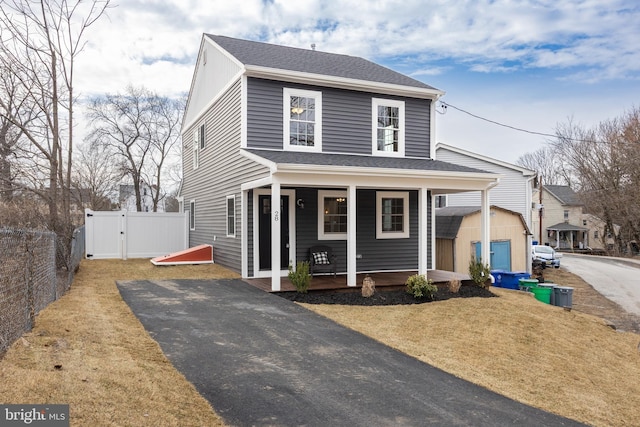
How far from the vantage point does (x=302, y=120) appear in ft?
38.2

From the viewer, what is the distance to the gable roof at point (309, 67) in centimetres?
1127

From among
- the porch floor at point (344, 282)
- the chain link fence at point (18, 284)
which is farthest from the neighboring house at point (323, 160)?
the chain link fence at point (18, 284)

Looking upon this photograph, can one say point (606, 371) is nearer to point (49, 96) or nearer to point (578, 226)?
point (49, 96)

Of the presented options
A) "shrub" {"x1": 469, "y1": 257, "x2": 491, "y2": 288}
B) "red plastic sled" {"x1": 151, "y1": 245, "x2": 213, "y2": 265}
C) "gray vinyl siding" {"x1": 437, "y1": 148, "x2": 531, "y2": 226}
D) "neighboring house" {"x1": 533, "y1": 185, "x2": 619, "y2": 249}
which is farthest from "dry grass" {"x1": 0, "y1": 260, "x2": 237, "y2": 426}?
"neighboring house" {"x1": 533, "y1": 185, "x2": 619, "y2": 249}

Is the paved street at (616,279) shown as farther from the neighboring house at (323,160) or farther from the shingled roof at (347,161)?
the shingled roof at (347,161)

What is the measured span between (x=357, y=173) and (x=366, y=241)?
3400 mm

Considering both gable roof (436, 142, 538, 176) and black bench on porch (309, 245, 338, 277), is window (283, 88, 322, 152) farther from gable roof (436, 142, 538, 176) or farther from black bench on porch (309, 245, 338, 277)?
gable roof (436, 142, 538, 176)

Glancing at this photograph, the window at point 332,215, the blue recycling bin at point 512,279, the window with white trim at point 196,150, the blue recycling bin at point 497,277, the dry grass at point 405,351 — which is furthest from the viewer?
the window with white trim at point 196,150

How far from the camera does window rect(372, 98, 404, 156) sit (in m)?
12.5

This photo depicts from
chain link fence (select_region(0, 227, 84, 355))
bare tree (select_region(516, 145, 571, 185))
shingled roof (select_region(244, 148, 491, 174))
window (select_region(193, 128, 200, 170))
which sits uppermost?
bare tree (select_region(516, 145, 571, 185))

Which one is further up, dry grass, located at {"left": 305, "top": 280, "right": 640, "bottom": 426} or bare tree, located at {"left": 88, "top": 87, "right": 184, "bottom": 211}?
bare tree, located at {"left": 88, "top": 87, "right": 184, "bottom": 211}

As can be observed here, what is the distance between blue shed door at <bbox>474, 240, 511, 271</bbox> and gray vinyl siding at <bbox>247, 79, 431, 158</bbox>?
→ 6439 millimetres

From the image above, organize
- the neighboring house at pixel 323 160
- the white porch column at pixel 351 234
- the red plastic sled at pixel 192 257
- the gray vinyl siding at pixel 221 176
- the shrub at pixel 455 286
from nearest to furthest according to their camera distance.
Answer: the white porch column at pixel 351 234 < the shrub at pixel 455 286 < the neighboring house at pixel 323 160 < the gray vinyl siding at pixel 221 176 < the red plastic sled at pixel 192 257

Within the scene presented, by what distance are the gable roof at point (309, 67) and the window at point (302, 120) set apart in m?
0.44
